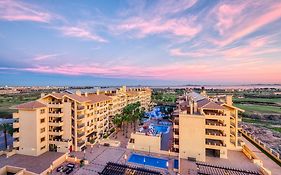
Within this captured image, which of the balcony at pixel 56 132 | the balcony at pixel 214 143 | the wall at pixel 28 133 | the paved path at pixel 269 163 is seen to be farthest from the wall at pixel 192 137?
the wall at pixel 28 133

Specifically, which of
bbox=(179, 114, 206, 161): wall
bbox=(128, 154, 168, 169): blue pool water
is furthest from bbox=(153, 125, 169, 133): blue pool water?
bbox=(128, 154, 168, 169): blue pool water

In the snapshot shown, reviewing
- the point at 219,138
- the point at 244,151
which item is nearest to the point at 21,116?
the point at 219,138

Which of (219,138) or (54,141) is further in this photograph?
(54,141)

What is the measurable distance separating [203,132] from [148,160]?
33.4 feet

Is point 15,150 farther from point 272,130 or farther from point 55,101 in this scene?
point 272,130

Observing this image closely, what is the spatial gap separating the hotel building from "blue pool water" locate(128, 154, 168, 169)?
3.65 meters

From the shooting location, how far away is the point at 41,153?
31516mm

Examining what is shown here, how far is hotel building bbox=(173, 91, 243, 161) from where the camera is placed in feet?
97.6

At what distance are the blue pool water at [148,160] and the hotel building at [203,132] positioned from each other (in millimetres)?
3646

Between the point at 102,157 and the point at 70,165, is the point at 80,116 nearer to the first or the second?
the point at 102,157

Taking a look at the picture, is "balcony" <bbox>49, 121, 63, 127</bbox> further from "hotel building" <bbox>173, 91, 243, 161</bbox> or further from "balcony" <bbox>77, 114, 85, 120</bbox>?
"hotel building" <bbox>173, 91, 243, 161</bbox>

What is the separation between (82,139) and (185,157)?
19.4m

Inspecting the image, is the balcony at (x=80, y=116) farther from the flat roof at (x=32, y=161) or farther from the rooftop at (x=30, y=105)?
the flat roof at (x=32, y=161)

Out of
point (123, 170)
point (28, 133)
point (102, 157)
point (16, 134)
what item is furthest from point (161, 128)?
point (16, 134)
